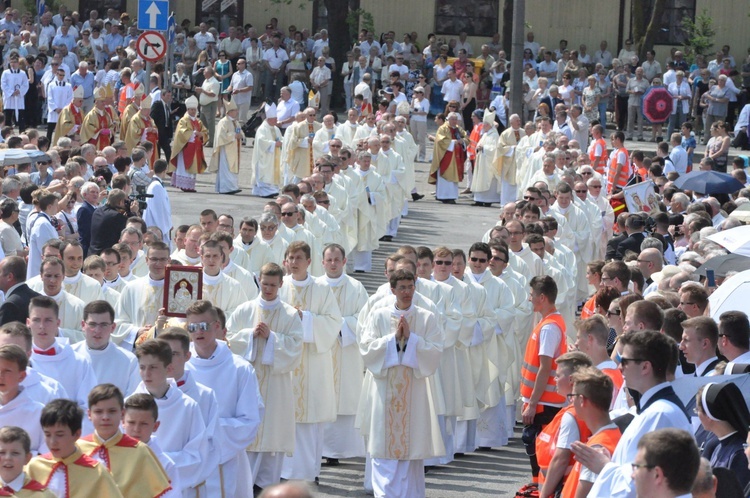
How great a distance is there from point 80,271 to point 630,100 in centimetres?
2173

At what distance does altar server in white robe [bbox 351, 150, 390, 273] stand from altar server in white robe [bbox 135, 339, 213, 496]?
11294 mm

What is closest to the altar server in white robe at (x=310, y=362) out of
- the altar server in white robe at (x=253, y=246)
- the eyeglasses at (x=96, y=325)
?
the eyeglasses at (x=96, y=325)

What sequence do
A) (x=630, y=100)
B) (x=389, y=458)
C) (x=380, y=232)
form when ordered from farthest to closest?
1. (x=630, y=100)
2. (x=380, y=232)
3. (x=389, y=458)

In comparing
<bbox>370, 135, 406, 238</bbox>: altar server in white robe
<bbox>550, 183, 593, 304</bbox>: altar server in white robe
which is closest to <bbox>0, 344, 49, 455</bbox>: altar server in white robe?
<bbox>550, 183, 593, 304</bbox>: altar server in white robe

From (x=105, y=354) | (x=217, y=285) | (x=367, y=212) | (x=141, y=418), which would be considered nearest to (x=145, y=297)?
(x=217, y=285)

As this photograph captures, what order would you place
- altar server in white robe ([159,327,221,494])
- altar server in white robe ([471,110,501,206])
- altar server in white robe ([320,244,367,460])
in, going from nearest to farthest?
1. altar server in white robe ([159,327,221,494])
2. altar server in white robe ([320,244,367,460])
3. altar server in white robe ([471,110,501,206])

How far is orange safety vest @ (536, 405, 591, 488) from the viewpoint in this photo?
7199 millimetres

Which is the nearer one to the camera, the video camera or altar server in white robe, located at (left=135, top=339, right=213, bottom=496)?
altar server in white robe, located at (left=135, top=339, right=213, bottom=496)

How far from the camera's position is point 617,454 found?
6.31 m

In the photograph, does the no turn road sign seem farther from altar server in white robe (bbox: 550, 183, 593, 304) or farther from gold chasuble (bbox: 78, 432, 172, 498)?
gold chasuble (bbox: 78, 432, 172, 498)

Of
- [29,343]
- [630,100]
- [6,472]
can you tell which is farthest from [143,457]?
[630,100]

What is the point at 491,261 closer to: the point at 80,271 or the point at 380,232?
the point at 80,271

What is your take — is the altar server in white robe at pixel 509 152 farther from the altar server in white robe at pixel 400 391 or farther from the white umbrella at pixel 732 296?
the white umbrella at pixel 732 296

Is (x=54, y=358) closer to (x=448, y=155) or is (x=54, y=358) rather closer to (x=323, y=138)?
(x=323, y=138)
